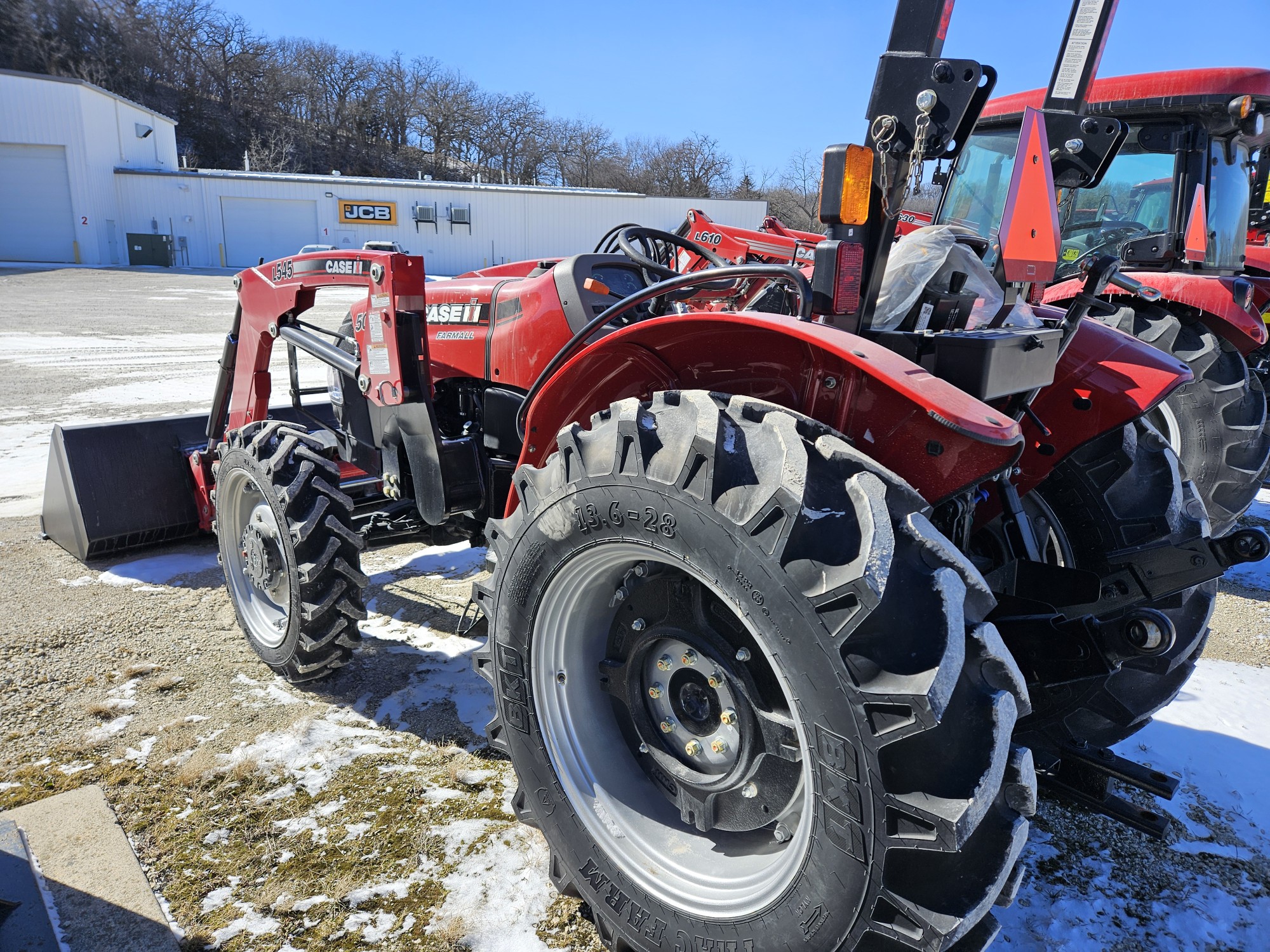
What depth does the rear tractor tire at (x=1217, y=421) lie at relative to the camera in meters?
4.41

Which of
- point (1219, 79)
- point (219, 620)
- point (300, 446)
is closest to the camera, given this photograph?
point (300, 446)

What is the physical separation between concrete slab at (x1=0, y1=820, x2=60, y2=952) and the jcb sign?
112ft

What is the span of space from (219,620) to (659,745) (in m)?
2.60

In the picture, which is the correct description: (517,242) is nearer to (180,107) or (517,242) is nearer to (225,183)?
(225,183)

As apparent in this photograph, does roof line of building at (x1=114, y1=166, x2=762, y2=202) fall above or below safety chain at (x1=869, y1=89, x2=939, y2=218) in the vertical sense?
above

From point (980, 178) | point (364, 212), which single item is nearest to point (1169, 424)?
point (980, 178)

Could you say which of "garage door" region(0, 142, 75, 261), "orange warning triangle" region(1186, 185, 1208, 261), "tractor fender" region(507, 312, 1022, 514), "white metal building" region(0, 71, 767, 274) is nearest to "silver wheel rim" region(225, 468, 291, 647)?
"tractor fender" region(507, 312, 1022, 514)

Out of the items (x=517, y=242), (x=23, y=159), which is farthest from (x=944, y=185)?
(x=23, y=159)

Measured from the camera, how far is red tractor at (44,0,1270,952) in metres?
1.37

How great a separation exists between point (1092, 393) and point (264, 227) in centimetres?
3655

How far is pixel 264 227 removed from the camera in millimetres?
33500

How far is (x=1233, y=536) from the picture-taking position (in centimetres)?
185

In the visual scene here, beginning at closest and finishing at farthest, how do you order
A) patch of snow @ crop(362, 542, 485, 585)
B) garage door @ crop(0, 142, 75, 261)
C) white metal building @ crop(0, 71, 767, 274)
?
patch of snow @ crop(362, 542, 485, 585) → garage door @ crop(0, 142, 75, 261) → white metal building @ crop(0, 71, 767, 274)

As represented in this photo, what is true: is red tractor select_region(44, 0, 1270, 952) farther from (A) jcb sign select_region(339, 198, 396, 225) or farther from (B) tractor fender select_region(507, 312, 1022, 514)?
(A) jcb sign select_region(339, 198, 396, 225)
